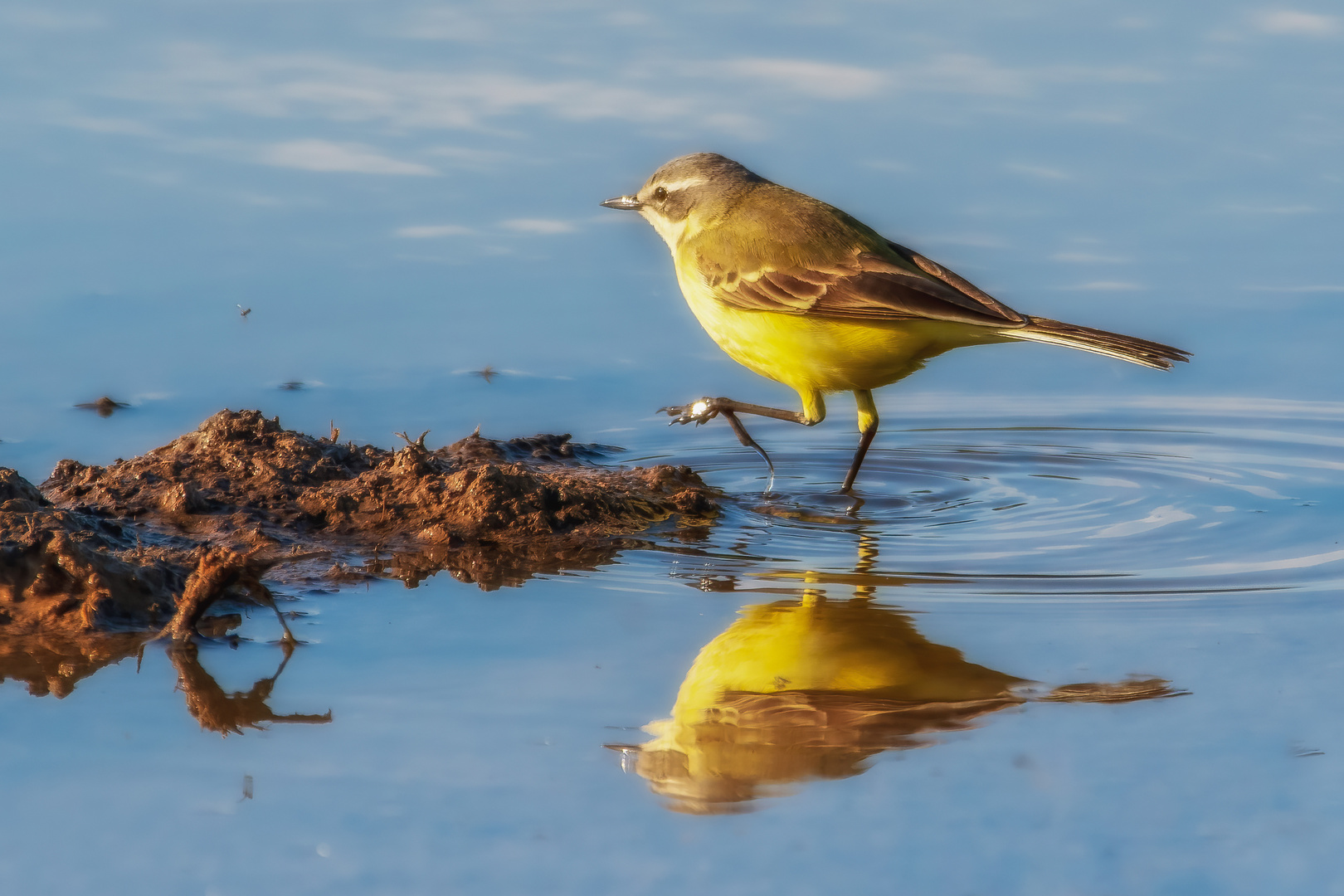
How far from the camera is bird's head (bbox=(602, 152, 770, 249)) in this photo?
8484 mm

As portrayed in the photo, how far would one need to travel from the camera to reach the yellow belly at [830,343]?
7277 mm

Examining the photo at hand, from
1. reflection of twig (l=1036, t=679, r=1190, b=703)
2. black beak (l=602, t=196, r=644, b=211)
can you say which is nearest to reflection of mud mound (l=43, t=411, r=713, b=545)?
black beak (l=602, t=196, r=644, b=211)

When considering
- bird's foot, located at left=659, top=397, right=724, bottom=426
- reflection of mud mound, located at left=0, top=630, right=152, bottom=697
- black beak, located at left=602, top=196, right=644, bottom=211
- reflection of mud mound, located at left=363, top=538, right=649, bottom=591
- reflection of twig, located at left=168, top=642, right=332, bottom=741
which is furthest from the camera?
black beak, located at left=602, top=196, right=644, bottom=211

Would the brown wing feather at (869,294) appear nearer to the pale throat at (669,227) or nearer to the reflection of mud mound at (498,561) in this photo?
the pale throat at (669,227)

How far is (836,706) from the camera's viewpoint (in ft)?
16.2

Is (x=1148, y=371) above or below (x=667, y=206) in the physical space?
below

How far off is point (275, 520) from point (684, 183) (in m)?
3.25

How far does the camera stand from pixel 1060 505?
25.0 ft

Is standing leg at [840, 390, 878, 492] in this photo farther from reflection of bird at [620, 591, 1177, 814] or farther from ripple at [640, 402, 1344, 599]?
reflection of bird at [620, 591, 1177, 814]

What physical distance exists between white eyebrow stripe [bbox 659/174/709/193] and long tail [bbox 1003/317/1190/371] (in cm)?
230

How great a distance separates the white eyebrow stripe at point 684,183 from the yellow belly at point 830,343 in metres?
0.94

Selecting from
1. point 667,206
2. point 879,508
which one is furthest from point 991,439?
point 667,206

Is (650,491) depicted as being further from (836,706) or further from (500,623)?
(836,706)

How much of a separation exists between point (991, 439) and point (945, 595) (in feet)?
10.4
